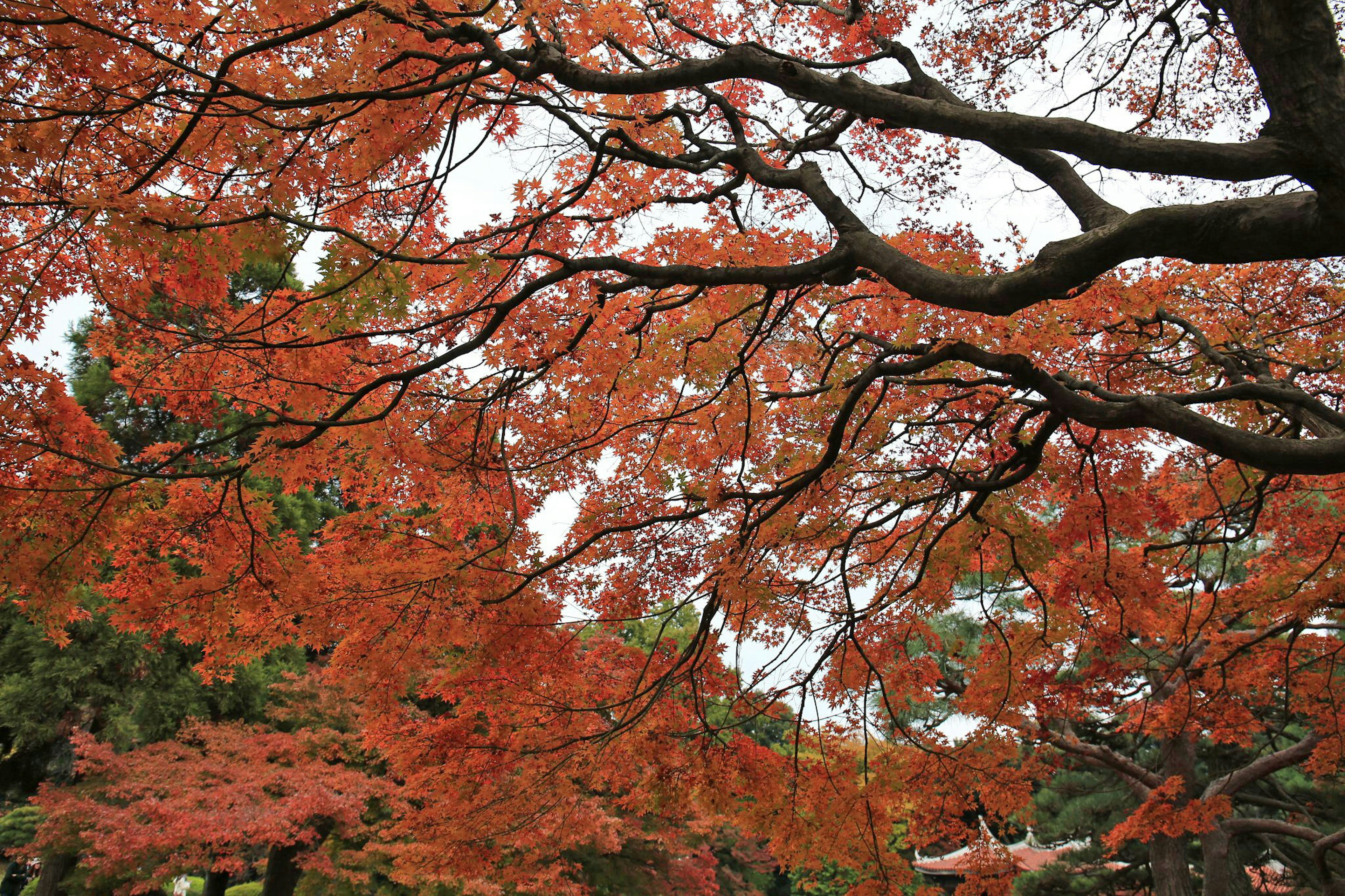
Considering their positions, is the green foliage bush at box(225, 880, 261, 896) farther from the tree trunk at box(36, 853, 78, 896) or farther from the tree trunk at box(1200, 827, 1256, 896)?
the tree trunk at box(1200, 827, 1256, 896)

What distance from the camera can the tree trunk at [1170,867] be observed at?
27.4ft

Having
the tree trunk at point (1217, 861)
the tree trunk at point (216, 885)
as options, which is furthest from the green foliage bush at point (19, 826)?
the tree trunk at point (1217, 861)

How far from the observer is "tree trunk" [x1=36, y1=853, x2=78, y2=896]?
34.1ft

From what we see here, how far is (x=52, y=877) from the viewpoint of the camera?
10484 millimetres

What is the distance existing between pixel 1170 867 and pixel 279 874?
36.1ft

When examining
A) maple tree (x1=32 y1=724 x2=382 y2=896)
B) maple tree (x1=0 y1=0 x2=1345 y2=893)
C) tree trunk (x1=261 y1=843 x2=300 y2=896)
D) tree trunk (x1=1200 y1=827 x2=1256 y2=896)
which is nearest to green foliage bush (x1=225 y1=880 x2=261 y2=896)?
tree trunk (x1=261 y1=843 x2=300 y2=896)

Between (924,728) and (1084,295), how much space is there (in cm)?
314

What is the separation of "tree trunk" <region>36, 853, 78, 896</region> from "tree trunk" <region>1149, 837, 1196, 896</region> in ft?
44.5

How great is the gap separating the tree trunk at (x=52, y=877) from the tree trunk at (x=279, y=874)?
2.64 metres

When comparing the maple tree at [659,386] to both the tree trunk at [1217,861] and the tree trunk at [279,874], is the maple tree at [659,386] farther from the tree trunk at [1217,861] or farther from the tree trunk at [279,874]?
the tree trunk at [279,874]

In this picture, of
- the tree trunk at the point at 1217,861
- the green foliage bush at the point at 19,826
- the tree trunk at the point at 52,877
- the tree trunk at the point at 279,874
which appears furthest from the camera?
the green foliage bush at the point at 19,826

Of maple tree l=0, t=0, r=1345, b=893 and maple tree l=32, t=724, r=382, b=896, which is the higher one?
maple tree l=0, t=0, r=1345, b=893

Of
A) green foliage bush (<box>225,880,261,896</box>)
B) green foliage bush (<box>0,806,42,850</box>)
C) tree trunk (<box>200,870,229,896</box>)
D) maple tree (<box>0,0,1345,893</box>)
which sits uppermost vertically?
maple tree (<box>0,0,1345,893</box>)

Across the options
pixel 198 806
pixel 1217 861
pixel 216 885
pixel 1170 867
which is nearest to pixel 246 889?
pixel 216 885
